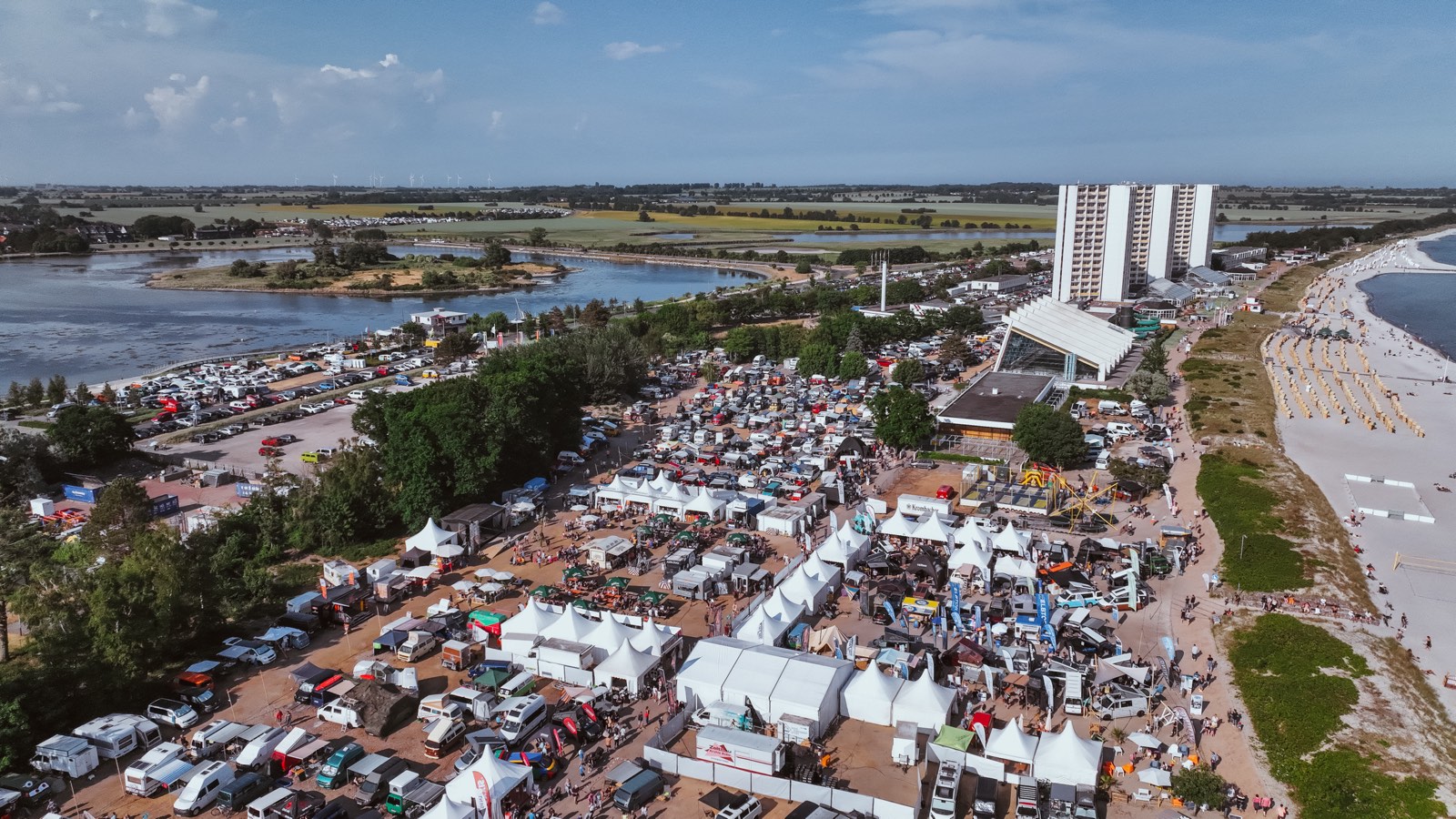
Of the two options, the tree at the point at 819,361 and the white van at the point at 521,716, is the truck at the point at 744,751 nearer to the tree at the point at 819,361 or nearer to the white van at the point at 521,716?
the white van at the point at 521,716

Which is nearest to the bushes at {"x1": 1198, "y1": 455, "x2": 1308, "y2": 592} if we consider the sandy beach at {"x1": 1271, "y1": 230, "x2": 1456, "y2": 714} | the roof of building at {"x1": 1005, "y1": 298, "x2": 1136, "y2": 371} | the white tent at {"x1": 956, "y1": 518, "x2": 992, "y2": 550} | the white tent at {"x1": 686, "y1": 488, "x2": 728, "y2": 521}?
the sandy beach at {"x1": 1271, "y1": 230, "x2": 1456, "y2": 714}

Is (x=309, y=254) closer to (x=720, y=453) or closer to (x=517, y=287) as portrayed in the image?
(x=517, y=287)

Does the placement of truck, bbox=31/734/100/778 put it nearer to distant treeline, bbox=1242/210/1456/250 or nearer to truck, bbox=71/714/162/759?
truck, bbox=71/714/162/759

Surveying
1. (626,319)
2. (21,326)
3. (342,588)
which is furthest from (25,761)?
(21,326)

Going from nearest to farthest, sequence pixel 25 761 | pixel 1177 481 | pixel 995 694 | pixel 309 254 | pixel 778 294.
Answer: pixel 25 761
pixel 995 694
pixel 1177 481
pixel 778 294
pixel 309 254

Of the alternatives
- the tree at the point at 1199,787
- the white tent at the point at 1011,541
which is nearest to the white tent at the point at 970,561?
the white tent at the point at 1011,541
